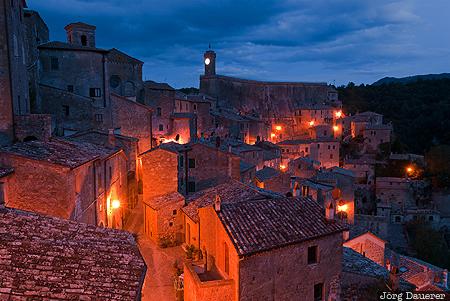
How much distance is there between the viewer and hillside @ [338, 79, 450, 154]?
76.9m

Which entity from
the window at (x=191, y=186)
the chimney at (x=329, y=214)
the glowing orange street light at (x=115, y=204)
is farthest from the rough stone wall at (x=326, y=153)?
the chimney at (x=329, y=214)

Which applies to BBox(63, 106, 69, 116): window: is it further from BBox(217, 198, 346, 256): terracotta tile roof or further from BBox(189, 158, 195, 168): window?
BBox(217, 198, 346, 256): terracotta tile roof

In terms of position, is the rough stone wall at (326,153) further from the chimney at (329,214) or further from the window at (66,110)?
the chimney at (329,214)

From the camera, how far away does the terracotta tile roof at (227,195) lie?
1895 cm

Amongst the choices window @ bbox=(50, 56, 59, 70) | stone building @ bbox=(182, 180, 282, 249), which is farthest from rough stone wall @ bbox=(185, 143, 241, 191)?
window @ bbox=(50, 56, 59, 70)

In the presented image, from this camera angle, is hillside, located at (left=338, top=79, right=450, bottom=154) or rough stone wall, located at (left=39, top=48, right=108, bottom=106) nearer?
rough stone wall, located at (left=39, top=48, right=108, bottom=106)

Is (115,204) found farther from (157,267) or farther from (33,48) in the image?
(33,48)

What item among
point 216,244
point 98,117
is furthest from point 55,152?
point 98,117

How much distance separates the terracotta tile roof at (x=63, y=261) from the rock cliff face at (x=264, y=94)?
228ft

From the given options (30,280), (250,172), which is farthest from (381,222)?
(30,280)

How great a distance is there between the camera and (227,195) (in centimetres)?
1994

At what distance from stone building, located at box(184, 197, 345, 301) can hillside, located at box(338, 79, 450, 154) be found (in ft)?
192

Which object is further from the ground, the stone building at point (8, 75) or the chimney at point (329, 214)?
the stone building at point (8, 75)

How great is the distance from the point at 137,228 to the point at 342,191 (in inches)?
967
